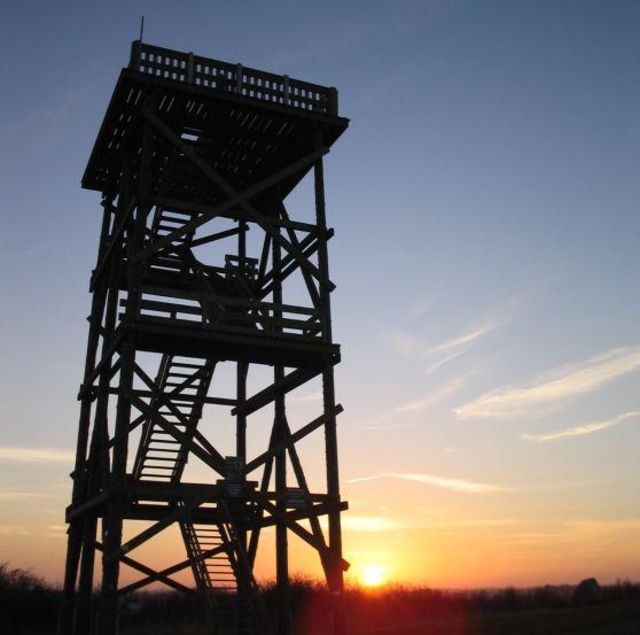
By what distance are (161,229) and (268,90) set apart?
164 inches

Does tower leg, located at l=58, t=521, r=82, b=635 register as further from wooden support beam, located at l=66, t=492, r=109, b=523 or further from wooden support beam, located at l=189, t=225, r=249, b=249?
wooden support beam, located at l=189, t=225, r=249, b=249

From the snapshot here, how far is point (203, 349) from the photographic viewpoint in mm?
16453

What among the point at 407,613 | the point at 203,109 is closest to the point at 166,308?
the point at 203,109

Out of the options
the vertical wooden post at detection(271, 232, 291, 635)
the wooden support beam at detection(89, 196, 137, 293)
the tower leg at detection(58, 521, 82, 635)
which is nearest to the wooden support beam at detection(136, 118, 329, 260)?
the wooden support beam at detection(89, 196, 137, 293)

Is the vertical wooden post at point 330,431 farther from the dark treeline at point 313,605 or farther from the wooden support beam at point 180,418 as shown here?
the dark treeline at point 313,605

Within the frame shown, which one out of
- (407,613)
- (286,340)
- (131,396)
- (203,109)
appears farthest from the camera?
(407,613)

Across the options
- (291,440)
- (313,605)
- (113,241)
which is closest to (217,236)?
(113,241)

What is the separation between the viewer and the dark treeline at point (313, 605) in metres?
33.5

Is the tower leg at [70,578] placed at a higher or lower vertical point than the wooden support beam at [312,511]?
lower

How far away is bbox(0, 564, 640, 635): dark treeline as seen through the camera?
33.5 meters

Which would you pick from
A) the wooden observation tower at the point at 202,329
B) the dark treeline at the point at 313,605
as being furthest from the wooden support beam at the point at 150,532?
the dark treeline at the point at 313,605

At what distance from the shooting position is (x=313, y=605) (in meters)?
41.5

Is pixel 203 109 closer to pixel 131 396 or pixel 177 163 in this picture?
pixel 177 163

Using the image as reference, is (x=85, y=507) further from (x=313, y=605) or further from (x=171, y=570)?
(x=313, y=605)
